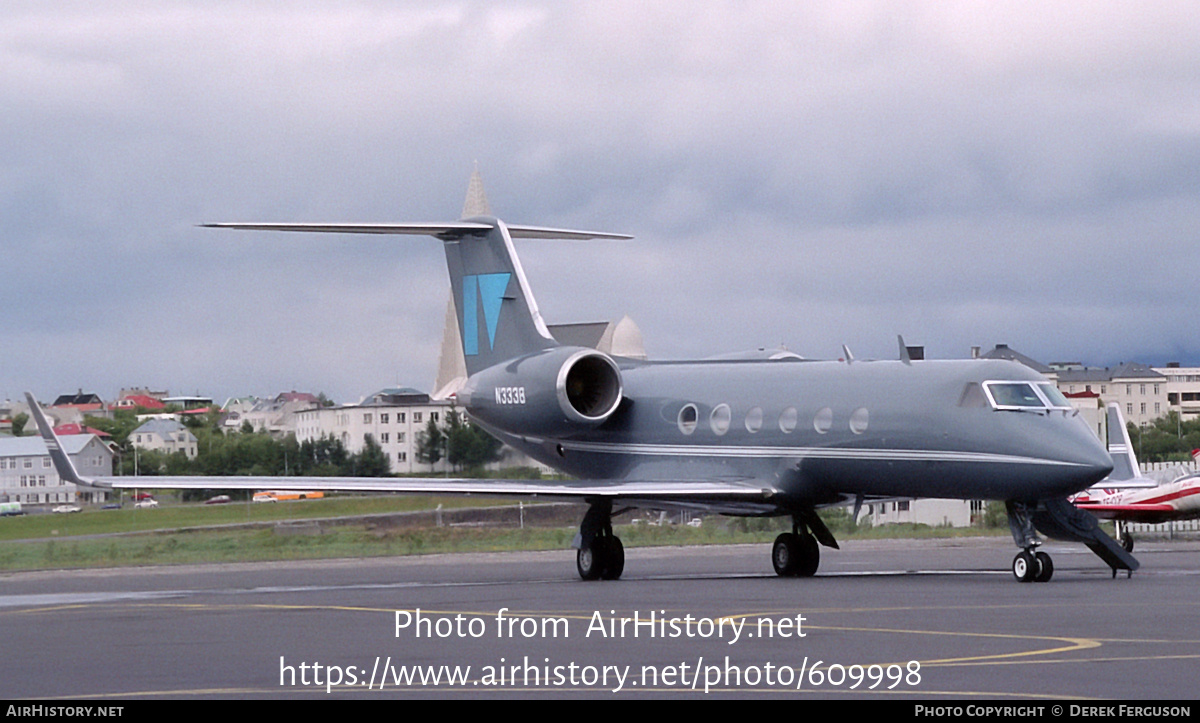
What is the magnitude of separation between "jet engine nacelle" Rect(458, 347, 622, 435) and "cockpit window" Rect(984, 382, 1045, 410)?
7342 mm

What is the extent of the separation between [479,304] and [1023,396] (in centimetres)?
1191

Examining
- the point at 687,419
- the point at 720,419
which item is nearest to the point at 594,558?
the point at 687,419

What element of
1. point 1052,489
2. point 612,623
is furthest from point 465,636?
point 1052,489

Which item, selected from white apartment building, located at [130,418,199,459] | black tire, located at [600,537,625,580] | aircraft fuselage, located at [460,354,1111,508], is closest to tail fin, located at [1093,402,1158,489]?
aircraft fuselage, located at [460,354,1111,508]

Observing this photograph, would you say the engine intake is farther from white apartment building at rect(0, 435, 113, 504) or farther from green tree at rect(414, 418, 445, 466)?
white apartment building at rect(0, 435, 113, 504)

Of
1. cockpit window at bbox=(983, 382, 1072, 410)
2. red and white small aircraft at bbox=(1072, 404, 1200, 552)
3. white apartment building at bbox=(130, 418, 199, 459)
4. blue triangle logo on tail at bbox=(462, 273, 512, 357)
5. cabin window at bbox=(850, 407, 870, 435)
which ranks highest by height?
blue triangle logo on tail at bbox=(462, 273, 512, 357)

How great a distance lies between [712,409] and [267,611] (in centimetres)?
1025

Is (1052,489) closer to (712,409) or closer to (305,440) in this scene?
(712,409)

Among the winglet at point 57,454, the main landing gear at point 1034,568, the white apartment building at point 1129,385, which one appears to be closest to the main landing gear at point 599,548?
the main landing gear at point 1034,568

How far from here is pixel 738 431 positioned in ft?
92.1

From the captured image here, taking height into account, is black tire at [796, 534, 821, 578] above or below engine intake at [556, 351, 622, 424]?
below

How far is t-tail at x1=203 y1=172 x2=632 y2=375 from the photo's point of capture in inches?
1276

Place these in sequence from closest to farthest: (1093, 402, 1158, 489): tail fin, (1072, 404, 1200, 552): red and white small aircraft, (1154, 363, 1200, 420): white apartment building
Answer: (1072, 404, 1200, 552): red and white small aircraft
(1093, 402, 1158, 489): tail fin
(1154, 363, 1200, 420): white apartment building

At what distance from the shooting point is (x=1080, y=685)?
1134cm
